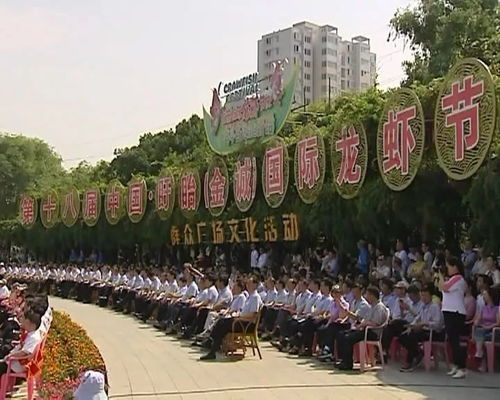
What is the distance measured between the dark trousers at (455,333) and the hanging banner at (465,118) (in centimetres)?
204

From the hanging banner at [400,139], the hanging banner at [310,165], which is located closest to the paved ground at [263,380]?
the hanging banner at [400,139]

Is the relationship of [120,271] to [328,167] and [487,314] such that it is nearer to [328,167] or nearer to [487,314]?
[328,167]

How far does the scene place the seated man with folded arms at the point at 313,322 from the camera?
1091cm

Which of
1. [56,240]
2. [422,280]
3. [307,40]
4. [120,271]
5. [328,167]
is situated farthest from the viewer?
[307,40]

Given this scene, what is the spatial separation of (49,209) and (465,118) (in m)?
23.8

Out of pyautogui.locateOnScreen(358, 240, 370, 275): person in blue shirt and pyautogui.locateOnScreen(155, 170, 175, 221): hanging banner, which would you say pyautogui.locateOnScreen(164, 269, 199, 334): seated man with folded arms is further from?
pyautogui.locateOnScreen(155, 170, 175, 221): hanging banner

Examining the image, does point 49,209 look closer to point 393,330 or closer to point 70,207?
point 70,207

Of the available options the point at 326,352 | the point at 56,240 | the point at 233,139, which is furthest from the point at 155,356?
the point at 56,240

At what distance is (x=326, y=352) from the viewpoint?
34.6 ft

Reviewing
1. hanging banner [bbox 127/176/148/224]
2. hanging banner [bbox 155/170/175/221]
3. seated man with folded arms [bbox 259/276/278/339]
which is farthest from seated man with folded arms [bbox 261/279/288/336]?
hanging banner [bbox 127/176/148/224]

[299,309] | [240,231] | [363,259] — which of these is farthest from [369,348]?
[240,231]

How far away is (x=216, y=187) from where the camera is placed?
803 inches

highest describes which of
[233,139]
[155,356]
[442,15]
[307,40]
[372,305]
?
[307,40]

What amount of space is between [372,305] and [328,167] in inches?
226
